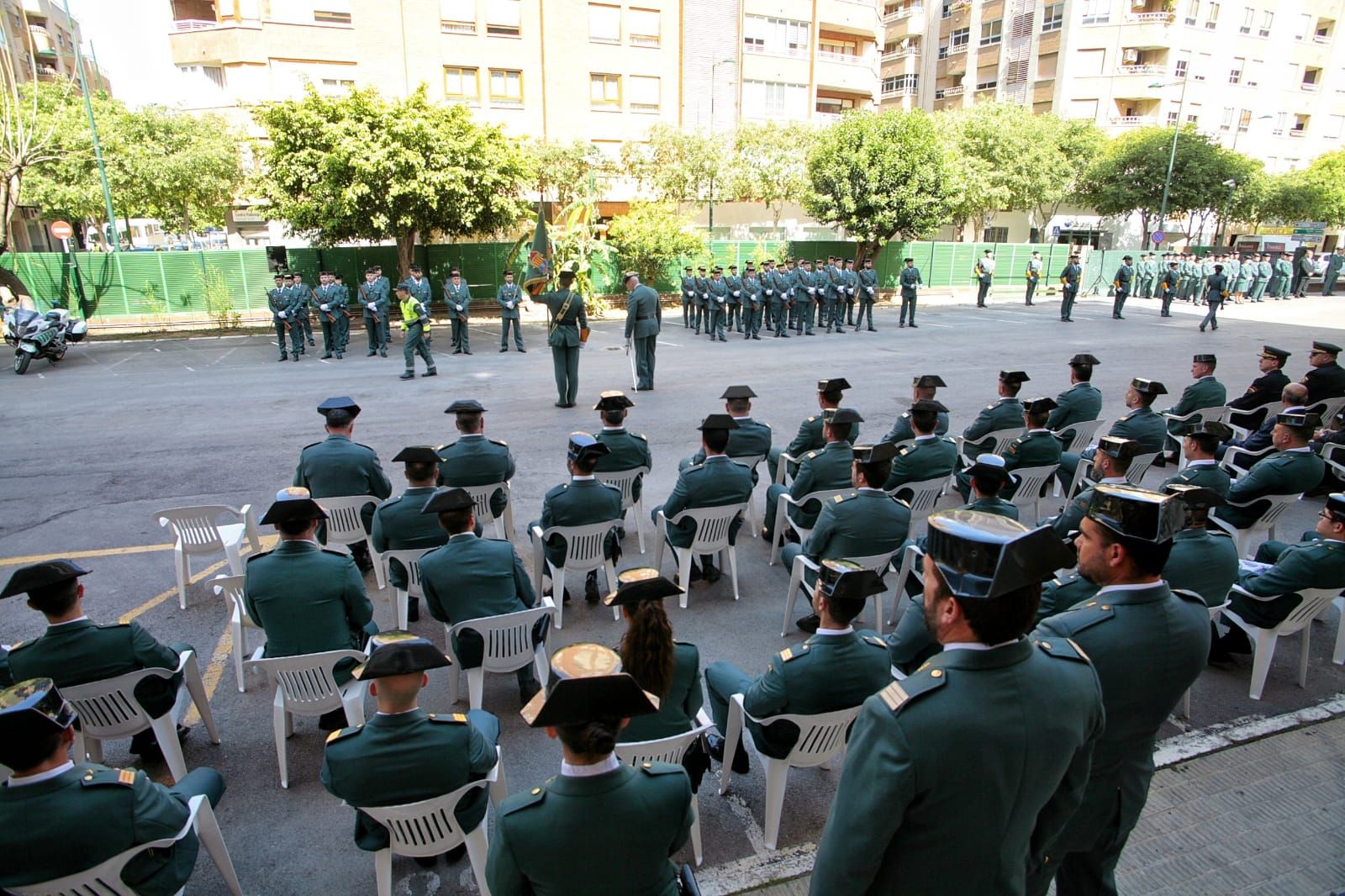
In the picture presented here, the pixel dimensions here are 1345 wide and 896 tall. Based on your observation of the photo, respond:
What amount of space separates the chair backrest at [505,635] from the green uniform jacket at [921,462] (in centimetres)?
323

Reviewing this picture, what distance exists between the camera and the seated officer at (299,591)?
3980 mm

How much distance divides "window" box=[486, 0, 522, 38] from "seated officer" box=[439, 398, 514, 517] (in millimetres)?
30414

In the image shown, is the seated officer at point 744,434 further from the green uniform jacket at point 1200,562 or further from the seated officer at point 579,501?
the green uniform jacket at point 1200,562

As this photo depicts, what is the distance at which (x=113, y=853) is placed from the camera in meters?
2.51

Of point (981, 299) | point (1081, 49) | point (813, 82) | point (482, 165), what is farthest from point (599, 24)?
point (1081, 49)

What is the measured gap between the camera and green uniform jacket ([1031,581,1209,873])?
101 inches

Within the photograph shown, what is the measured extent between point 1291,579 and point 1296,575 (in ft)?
0.12

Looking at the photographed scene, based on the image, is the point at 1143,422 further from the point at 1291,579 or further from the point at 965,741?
the point at 965,741

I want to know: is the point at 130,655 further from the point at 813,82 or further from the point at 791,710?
the point at 813,82

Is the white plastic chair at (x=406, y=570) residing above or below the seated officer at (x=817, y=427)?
below

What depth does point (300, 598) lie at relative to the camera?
3.99 m

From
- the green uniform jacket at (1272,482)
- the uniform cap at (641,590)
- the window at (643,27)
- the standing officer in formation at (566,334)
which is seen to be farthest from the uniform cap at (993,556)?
the window at (643,27)

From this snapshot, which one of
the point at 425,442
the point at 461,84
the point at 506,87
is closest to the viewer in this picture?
the point at 425,442

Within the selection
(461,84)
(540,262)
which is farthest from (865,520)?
(461,84)
